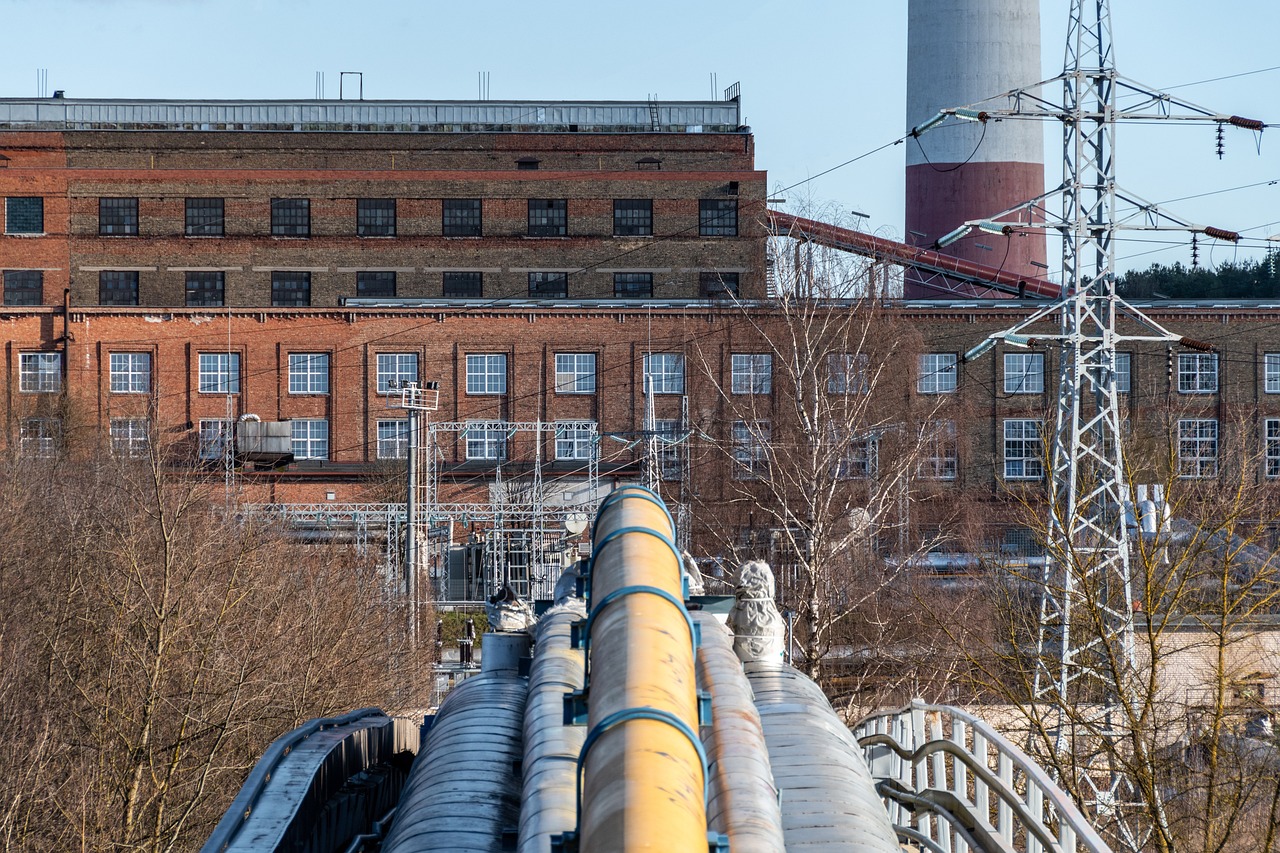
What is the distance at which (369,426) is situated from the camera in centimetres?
5331

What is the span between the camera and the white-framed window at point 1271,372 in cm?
5478

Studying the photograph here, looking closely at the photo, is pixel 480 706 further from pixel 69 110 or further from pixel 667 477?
pixel 69 110

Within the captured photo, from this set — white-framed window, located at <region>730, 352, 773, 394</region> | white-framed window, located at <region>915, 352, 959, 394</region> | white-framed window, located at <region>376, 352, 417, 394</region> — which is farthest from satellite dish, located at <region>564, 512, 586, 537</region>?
white-framed window, located at <region>915, 352, 959, 394</region>

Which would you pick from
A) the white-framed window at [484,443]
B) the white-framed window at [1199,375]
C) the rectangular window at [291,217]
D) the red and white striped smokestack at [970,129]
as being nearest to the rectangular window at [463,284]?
the rectangular window at [291,217]

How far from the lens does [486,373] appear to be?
53688 mm

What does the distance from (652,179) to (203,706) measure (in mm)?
42068

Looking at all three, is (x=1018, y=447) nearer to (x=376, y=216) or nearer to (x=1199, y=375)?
(x=1199, y=375)

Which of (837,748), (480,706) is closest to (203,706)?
(480,706)

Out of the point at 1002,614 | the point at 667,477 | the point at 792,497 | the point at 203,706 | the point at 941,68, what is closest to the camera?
the point at 1002,614

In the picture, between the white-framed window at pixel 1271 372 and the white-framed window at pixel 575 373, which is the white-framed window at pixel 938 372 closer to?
the white-framed window at pixel 1271 372

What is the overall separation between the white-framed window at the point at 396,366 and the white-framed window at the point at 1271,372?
31.5 m

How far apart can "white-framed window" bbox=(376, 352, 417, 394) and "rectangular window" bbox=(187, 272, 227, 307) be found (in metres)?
9.19

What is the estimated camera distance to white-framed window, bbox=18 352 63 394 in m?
53.2

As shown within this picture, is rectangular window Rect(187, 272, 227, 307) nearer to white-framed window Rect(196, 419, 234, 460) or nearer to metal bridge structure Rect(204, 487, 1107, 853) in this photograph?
white-framed window Rect(196, 419, 234, 460)
